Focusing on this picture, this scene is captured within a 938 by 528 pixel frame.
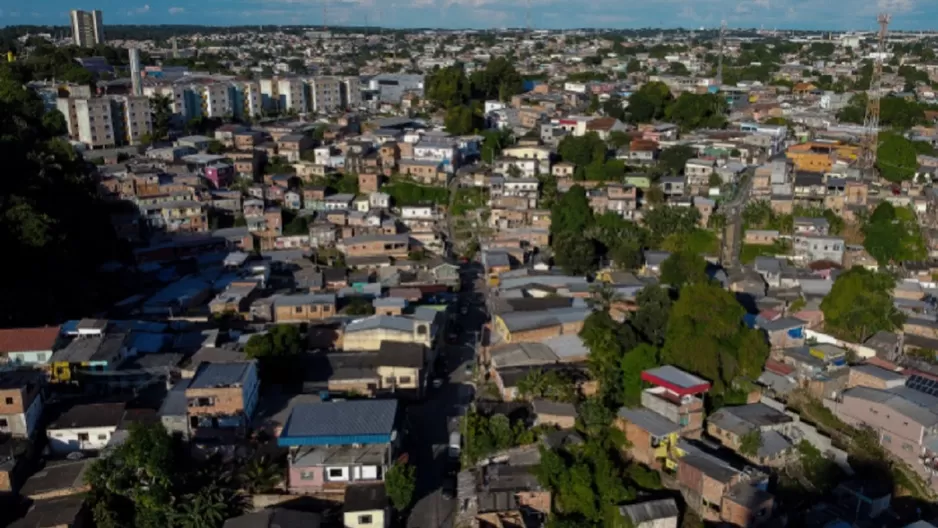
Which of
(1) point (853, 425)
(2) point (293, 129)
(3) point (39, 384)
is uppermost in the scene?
(2) point (293, 129)

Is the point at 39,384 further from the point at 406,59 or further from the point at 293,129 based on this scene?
the point at 406,59

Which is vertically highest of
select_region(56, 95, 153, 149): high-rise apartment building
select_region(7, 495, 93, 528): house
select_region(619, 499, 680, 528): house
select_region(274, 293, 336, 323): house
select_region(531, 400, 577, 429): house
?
select_region(56, 95, 153, 149): high-rise apartment building

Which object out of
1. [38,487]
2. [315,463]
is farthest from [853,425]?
[38,487]

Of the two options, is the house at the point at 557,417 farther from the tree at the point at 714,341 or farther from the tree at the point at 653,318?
the tree at the point at 653,318

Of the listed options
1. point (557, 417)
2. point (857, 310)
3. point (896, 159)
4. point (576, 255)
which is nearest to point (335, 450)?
point (557, 417)

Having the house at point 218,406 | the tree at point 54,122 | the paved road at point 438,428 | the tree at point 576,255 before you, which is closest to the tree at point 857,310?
the tree at point 576,255

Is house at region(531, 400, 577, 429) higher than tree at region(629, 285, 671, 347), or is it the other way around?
tree at region(629, 285, 671, 347)

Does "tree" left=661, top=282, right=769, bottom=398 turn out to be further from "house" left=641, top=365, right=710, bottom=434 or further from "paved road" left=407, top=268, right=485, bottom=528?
"paved road" left=407, top=268, right=485, bottom=528

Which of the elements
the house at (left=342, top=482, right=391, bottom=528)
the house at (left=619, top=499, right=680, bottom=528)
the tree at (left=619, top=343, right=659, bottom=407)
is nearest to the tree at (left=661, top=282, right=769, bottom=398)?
the tree at (left=619, top=343, right=659, bottom=407)
